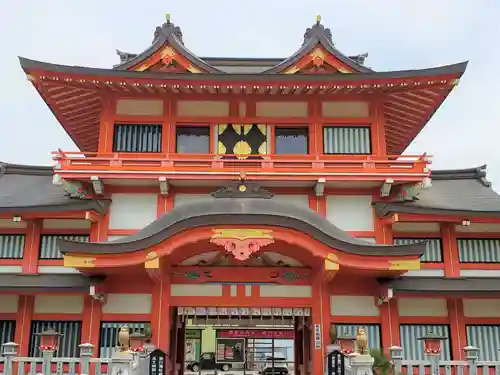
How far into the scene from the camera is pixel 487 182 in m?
18.3

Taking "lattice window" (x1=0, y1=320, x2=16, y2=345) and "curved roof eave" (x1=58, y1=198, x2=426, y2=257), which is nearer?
"curved roof eave" (x1=58, y1=198, x2=426, y2=257)

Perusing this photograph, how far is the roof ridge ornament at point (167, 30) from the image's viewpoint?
17.6 metres

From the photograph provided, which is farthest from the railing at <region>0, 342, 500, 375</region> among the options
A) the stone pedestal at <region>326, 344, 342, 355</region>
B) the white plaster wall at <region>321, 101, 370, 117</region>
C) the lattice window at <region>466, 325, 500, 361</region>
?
the white plaster wall at <region>321, 101, 370, 117</region>

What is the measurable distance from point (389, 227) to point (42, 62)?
1128 centimetres

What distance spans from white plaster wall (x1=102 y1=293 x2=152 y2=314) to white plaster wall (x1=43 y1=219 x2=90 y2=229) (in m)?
2.34

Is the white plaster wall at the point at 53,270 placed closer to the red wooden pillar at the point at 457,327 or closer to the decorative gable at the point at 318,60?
the decorative gable at the point at 318,60

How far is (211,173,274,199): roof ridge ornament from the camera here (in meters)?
15.7

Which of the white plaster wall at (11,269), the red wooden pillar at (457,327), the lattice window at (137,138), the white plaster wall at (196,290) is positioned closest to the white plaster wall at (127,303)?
the white plaster wall at (196,290)

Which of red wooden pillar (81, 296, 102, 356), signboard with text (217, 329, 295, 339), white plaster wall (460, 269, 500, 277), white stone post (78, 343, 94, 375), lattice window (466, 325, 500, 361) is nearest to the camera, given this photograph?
white stone post (78, 343, 94, 375)

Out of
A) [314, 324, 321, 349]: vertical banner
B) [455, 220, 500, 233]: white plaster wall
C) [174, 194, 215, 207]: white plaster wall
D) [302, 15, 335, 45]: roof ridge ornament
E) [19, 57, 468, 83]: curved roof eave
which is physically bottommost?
[314, 324, 321, 349]: vertical banner

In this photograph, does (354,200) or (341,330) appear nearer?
(341,330)

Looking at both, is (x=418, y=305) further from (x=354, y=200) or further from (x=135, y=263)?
(x=135, y=263)

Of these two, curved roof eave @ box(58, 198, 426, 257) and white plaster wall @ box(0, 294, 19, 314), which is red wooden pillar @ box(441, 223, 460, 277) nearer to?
curved roof eave @ box(58, 198, 426, 257)

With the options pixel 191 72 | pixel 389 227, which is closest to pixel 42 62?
pixel 191 72
